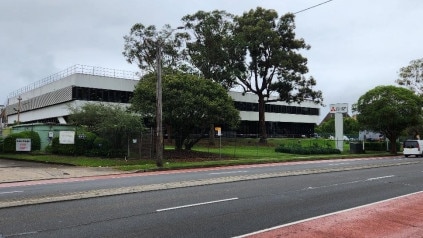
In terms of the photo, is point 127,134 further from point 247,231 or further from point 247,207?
point 247,231

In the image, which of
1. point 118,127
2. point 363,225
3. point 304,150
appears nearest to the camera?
point 363,225

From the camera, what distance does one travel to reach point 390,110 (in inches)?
1934

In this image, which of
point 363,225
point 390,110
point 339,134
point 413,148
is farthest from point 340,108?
point 363,225

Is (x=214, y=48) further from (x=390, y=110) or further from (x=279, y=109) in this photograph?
(x=279, y=109)

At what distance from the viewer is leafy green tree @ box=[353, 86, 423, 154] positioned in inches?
1951

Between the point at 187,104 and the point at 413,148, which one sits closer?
the point at 187,104

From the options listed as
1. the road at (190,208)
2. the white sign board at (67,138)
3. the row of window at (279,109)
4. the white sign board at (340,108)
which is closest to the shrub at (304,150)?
the white sign board at (340,108)

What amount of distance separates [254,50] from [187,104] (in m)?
25.9

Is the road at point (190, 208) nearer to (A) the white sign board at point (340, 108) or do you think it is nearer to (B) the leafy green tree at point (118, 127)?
(B) the leafy green tree at point (118, 127)

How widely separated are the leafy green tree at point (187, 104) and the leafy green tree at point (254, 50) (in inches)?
711

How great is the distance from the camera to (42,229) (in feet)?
26.6

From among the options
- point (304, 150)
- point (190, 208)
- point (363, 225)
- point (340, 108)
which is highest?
point (340, 108)

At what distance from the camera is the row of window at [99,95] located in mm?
52844

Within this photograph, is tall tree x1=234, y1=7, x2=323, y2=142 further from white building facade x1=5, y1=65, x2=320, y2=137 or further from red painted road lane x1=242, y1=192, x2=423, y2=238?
red painted road lane x1=242, y1=192, x2=423, y2=238
